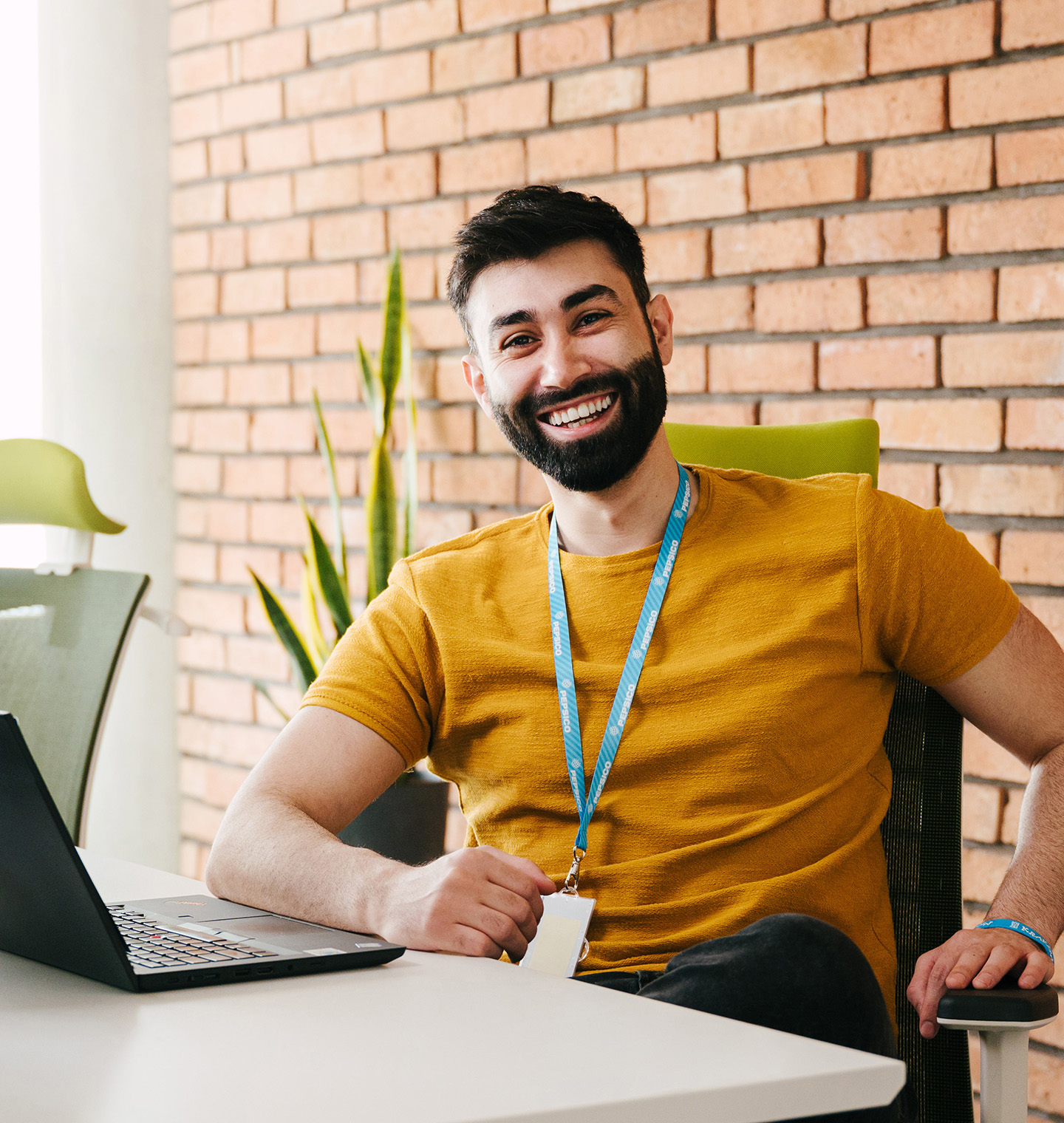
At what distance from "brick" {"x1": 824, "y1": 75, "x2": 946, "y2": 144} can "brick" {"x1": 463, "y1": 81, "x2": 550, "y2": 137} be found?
71cm

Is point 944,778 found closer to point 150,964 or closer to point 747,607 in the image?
point 747,607

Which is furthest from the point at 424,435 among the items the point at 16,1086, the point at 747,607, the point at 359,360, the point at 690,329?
the point at 16,1086

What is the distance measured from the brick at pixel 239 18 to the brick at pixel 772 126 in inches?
59.5

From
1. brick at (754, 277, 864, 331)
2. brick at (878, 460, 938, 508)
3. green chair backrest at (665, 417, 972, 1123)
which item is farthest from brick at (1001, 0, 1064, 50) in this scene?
green chair backrest at (665, 417, 972, 1123)

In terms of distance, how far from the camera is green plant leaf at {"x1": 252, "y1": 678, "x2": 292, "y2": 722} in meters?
3.07

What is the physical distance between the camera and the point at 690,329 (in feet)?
8.51

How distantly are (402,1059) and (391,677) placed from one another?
0.86 m

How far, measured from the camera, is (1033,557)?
7.04 feet

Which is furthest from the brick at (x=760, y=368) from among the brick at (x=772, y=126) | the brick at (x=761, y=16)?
the brick at (x=761, y=16)

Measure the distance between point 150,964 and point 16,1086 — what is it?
0.72 feet

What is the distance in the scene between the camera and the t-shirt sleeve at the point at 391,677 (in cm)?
158

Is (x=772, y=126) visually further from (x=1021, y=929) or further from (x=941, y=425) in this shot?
(x=1021, y=929)

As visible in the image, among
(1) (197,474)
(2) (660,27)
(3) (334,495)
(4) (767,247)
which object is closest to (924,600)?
(4) (767,247)

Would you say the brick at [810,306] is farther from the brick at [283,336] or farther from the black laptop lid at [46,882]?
the black laptop lid at [46,882]
